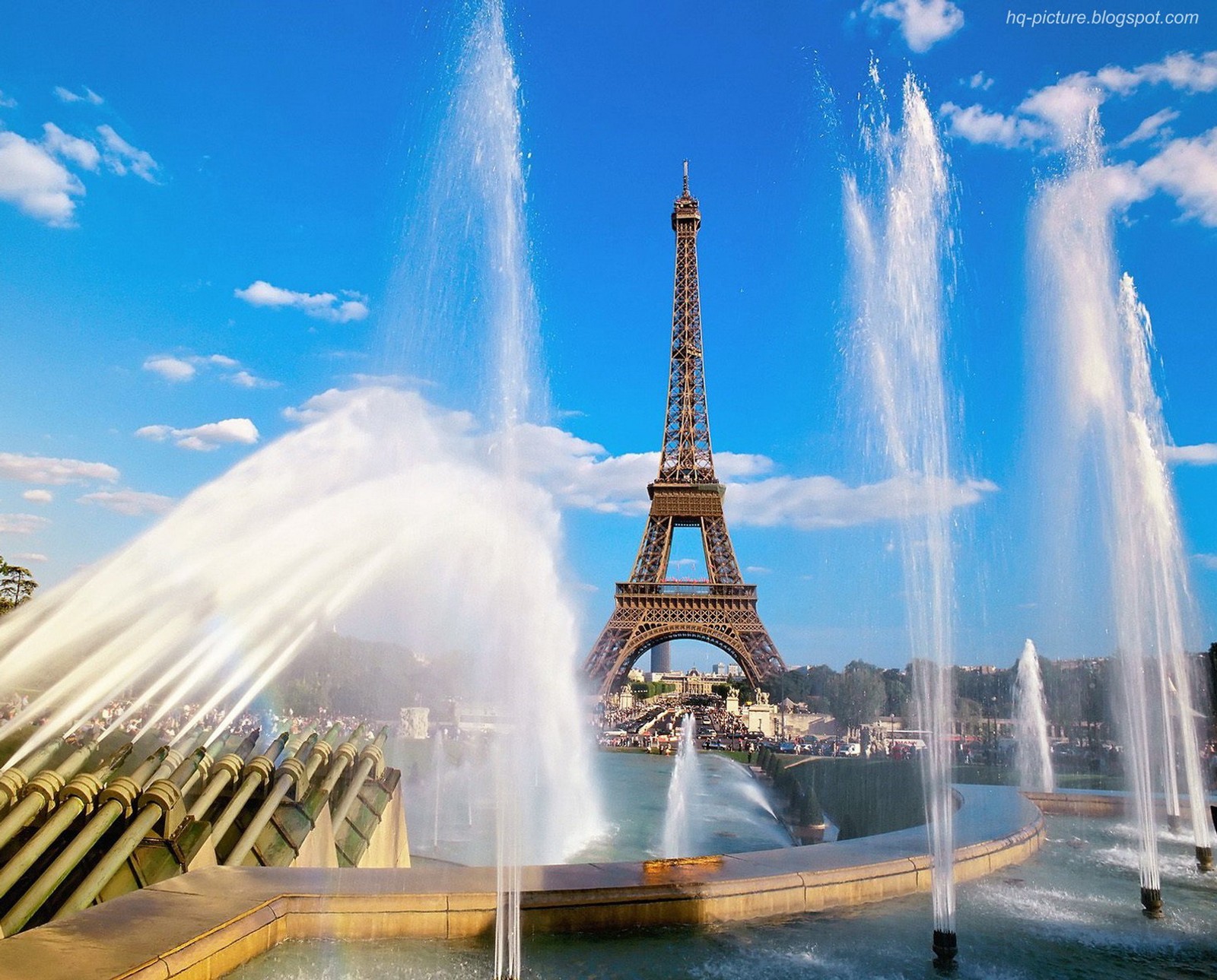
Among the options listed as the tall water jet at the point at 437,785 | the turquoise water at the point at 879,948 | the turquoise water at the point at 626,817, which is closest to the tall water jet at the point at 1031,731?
the turquoise water at the point at 626,817

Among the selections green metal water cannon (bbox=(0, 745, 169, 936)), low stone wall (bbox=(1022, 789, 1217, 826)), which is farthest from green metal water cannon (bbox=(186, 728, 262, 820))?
low stone wall (bbox=(1022, 789, 1217, 826))

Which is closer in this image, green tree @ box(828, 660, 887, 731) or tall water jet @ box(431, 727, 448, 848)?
tall water jet @ box(431, 727, 448, 848)

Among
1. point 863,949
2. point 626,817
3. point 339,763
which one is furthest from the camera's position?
point 626,817

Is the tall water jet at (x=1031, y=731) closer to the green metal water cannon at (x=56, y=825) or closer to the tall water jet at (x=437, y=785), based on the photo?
the tall water jet at (x=437, y=785)

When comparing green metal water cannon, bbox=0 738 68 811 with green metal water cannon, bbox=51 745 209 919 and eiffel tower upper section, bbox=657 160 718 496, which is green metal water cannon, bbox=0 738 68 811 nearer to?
green metal water cannon, bbox=51 745 209 919

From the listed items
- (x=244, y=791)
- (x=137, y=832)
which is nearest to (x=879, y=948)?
(x=137, y=832)

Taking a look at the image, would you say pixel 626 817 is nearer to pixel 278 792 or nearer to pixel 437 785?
pixel 437 785
